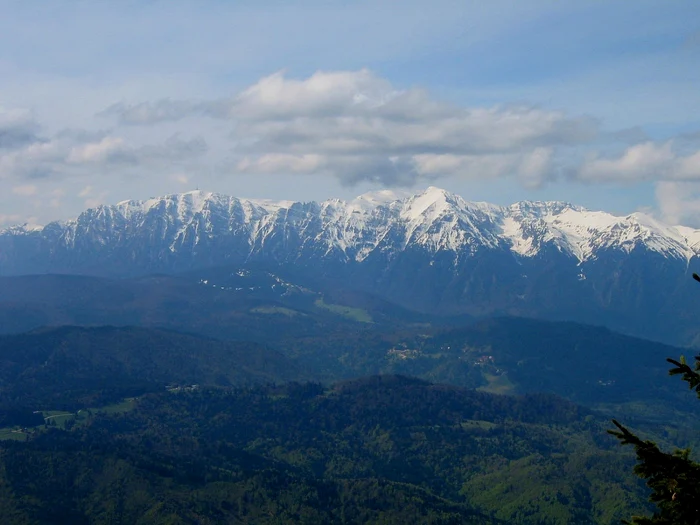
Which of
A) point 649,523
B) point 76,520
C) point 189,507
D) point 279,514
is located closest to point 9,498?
point 76,520

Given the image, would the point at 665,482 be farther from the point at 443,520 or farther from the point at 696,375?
the point at 443,520

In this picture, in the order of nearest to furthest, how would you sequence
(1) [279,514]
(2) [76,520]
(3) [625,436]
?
(3) [625,436], (2) [76,520], (1) [279,514]

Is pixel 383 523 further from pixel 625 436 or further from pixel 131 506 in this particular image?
pixel 625 436

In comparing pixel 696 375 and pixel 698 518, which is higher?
pixel 696 375

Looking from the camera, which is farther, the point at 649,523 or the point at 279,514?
the point at 279,514

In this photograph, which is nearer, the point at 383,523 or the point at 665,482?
the point at 665,482

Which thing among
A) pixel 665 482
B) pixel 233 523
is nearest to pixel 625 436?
pixel 665 482

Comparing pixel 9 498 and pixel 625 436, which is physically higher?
pixel 625 436

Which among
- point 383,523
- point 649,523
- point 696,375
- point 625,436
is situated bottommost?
point 383,523

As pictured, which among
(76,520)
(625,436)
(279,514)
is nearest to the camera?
(625,436)
